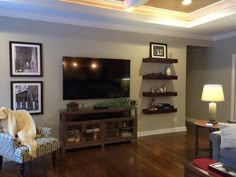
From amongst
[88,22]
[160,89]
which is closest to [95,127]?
[160,89]

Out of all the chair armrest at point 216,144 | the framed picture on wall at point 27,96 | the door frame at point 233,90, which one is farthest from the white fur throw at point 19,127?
the door frame at point 233,90

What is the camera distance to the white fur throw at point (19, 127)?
294 centimetres

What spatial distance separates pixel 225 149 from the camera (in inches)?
107

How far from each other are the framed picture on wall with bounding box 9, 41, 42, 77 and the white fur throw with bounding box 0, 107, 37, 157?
97cm

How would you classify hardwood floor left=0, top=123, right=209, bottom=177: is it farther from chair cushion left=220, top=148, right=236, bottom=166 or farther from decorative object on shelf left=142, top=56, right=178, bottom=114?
decorative object on shelf left=142, top=56, right=178, bottom=114

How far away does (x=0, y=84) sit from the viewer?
3.73m

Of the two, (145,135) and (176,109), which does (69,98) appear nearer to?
(145,135)

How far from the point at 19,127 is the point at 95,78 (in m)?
1.77

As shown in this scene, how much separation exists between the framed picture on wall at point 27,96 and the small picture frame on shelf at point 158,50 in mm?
2669

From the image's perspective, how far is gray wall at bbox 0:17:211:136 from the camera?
12.5ft

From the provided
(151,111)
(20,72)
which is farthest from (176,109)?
(20,72)

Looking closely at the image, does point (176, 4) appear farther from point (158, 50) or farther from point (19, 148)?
point (19, 148)

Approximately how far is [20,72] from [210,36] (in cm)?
494

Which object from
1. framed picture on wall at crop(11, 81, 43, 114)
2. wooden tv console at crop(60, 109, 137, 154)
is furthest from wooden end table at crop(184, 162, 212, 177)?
framed picture on wall at crop(11, 81, 43, 114)
